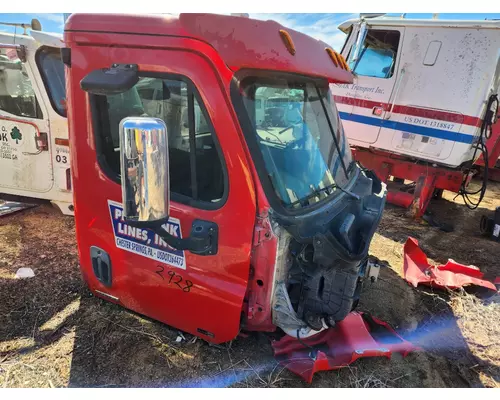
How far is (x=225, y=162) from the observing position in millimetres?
1955

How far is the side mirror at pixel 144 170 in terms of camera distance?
4.49 feet

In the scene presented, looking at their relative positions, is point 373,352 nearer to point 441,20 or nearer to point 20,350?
point 20,350

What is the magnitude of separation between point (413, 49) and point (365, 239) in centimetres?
414

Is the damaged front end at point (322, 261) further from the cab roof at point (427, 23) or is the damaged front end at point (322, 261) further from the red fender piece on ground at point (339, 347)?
the cab roof at point (427, 23)

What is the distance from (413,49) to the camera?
5215 millimetres

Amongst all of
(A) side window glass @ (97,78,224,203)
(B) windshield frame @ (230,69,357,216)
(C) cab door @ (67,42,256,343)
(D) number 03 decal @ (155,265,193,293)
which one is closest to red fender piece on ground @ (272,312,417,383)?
(C) cab door @ (67,42,256,343)

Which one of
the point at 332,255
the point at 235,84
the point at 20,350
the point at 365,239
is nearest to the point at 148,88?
the point at 235,84

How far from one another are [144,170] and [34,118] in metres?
3.14

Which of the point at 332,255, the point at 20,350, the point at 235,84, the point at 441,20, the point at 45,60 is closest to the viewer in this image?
the point at 235,84

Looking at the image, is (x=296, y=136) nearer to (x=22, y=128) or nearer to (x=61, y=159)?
(x=61, y=159)

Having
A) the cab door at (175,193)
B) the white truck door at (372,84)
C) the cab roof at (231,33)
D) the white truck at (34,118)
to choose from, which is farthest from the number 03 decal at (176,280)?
the white truck door at (372,84)

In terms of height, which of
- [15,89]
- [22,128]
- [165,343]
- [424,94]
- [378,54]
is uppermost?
[378,54]

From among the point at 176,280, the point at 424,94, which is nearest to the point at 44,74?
the point at 176,280

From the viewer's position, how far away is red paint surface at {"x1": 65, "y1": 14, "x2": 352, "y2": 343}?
5.87 feet
